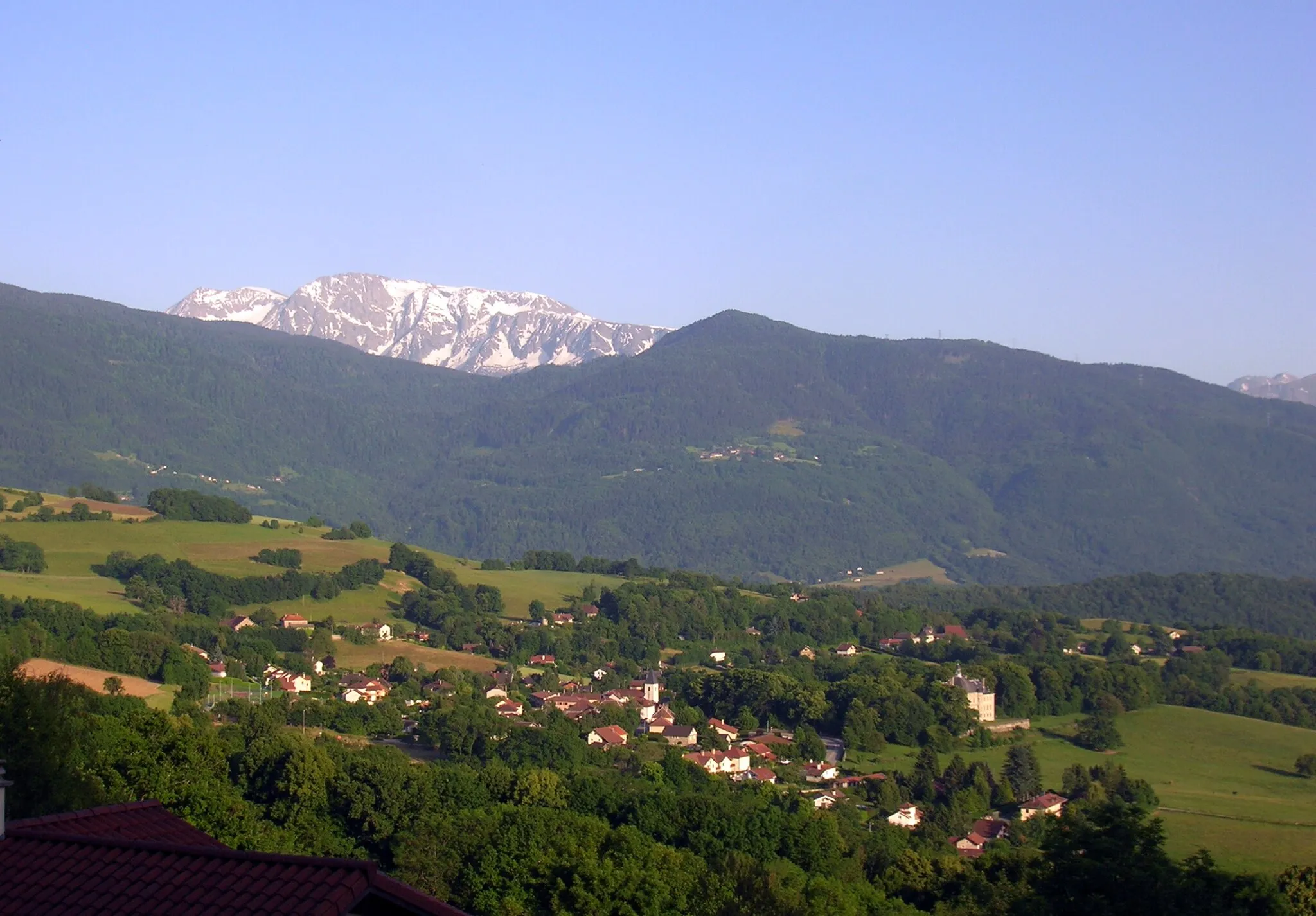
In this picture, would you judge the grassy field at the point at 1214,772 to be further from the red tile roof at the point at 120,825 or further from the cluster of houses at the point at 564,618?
the red tile roof at the point at 120,825

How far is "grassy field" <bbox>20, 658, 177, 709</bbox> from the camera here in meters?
54.8

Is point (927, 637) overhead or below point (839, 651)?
overhead

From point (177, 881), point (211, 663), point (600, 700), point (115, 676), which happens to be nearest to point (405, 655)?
point (211, 663)

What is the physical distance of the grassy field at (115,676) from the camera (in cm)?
5478

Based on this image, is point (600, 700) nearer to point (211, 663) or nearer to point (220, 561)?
point (211, 663)

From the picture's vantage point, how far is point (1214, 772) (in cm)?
6500

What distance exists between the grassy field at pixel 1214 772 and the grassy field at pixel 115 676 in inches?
1108

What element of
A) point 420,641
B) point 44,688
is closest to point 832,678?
point 420,641

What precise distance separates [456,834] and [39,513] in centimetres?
7969

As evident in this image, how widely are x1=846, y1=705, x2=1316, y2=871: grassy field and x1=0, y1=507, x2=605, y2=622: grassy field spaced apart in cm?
3978

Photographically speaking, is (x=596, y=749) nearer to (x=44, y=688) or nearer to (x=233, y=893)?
(x=44, y=688)

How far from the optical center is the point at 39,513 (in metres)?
103

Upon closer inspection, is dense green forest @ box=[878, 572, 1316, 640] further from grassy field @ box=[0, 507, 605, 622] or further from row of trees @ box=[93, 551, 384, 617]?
row of trees @ box=[93, 551, 384, 617]

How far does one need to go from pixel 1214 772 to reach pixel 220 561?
6185cm
